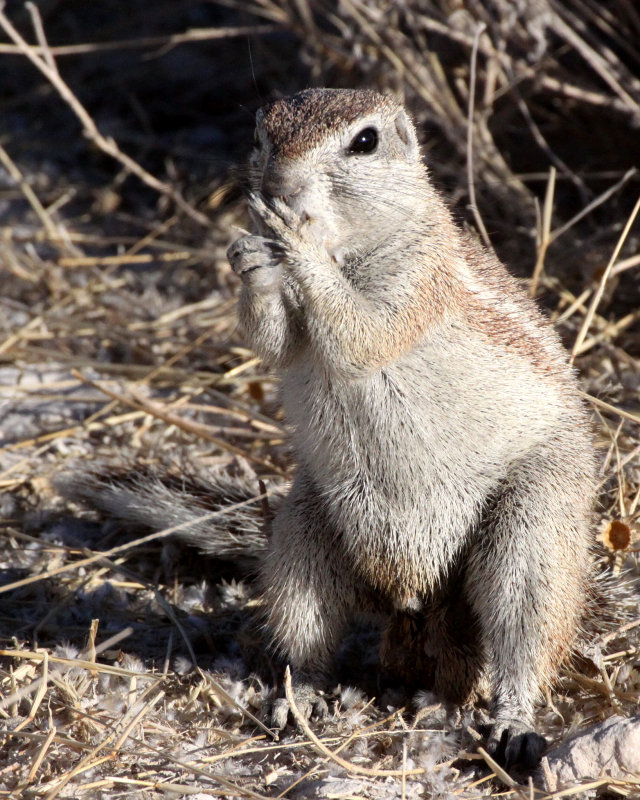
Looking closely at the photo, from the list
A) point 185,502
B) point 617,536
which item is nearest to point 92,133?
point 185,502

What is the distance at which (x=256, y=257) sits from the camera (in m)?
2.66

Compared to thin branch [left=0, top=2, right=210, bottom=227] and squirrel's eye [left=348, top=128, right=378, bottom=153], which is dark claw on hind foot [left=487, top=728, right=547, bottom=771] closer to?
squirrel's eye [left=348, top=128, right=378, bottom=153]

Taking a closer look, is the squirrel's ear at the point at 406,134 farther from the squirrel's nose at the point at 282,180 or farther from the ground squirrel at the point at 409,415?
the squirrel's nose at the point at 282,180

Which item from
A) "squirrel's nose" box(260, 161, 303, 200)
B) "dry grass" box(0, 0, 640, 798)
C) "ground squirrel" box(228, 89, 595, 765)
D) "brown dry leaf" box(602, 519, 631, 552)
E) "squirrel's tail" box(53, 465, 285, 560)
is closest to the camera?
"squirrel's nose" box(260, 161, 303, 200)

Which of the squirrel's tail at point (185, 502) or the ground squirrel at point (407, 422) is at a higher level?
the ground squirrel at point (407, 422)

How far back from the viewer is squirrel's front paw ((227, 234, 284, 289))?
266 centimetres

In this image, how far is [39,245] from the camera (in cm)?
618

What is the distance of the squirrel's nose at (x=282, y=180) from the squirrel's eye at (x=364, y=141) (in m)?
0.22

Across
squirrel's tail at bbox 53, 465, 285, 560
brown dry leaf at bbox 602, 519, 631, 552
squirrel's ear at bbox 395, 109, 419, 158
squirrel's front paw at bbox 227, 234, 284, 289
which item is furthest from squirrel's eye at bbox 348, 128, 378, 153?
brown dry leaf at bbox 602, 519, 631, 552

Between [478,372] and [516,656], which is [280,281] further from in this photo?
[516,656]

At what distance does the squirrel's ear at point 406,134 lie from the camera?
293cm

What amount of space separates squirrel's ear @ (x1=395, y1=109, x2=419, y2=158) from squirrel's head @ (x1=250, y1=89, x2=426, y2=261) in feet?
0.08

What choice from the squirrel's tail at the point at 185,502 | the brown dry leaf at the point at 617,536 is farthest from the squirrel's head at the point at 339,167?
the brown dry leaf at the point at 617,536

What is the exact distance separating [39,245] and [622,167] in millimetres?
3696
